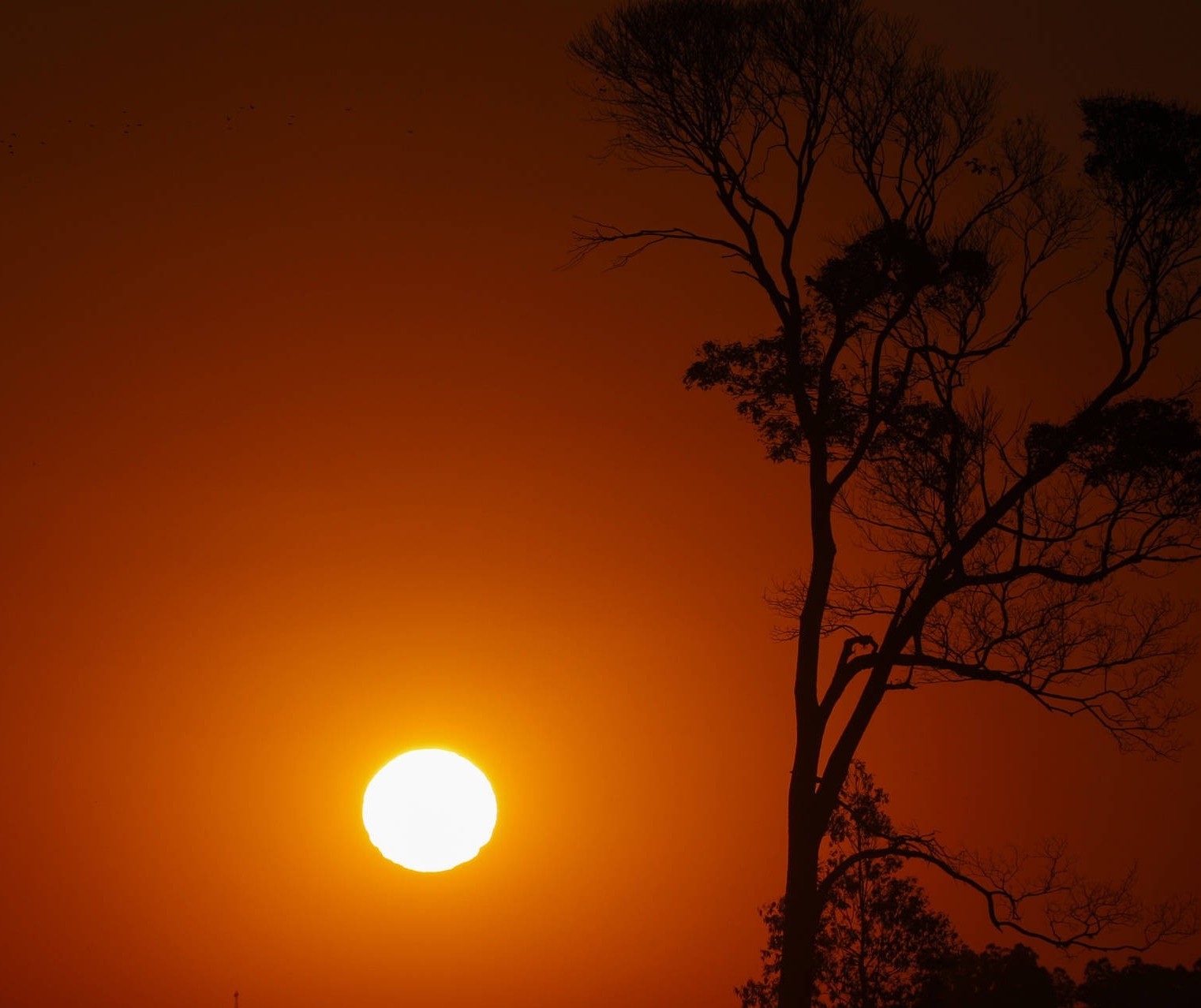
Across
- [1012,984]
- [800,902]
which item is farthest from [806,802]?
[1012,984]

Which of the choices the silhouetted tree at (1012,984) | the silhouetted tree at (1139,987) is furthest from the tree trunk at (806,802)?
the silhouetted tree at (1139,987)

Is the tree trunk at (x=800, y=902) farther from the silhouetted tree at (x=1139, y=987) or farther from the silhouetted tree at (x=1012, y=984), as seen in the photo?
the silhouetted tree at (x=1139, y=987)

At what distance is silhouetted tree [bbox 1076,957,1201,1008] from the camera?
36.6 m

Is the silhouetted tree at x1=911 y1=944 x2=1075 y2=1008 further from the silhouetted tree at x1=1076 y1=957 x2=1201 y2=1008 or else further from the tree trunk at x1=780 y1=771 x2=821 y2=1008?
the tree trunk at x1=780 y1=771 x2=821 y2=1008

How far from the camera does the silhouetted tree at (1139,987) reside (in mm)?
36562

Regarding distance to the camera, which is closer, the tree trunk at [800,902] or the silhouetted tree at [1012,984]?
the tree trunk at [800,902]

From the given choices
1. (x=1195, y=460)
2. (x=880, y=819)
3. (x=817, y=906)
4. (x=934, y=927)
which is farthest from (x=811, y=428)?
(x=934, y=927)

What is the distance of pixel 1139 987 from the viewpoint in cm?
3838

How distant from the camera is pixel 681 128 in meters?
15.3

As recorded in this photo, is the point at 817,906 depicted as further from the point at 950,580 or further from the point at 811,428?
the point at 811,428

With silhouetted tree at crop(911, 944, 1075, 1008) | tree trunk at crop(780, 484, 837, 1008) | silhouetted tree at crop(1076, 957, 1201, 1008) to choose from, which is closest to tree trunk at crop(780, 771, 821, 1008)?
tree trunk at crop(780, 484, 837, 1008)

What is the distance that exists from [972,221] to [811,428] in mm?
2938

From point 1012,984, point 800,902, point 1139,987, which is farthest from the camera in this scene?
point 1139,987

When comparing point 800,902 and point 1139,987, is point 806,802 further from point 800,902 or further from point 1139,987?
point 1139,987
